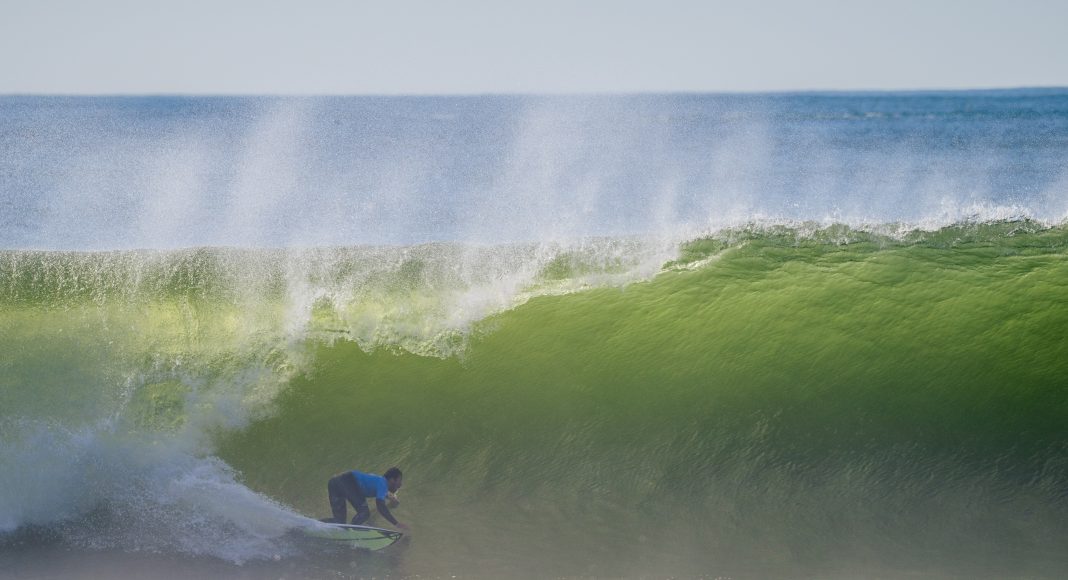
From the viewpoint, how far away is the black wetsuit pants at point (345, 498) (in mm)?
5633

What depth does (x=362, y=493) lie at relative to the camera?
5711mm

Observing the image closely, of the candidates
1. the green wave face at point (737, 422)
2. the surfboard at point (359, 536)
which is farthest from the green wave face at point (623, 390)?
the surfboard at point (359, 536)

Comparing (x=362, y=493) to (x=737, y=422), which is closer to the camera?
(x=362, y=493)

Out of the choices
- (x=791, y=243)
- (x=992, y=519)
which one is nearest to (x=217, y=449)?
(x=791, y=243)

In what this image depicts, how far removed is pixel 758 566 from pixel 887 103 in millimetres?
24313

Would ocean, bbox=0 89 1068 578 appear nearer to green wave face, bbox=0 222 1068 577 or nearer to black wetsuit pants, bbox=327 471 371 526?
green wave face, bbox=0 222 1068 577

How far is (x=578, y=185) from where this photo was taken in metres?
16.1

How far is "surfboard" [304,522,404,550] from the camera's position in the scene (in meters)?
5.51

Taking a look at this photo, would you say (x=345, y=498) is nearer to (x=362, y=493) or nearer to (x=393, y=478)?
(x=362, y=493)

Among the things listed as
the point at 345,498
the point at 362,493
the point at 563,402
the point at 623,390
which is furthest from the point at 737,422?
the point at 345,498

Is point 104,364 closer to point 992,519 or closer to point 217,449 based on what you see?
point 217,449

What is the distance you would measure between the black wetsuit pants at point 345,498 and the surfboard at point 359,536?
0.21ft

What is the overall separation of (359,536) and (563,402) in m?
1.67

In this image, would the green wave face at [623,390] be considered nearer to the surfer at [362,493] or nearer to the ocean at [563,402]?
the ocean at [563,402]
